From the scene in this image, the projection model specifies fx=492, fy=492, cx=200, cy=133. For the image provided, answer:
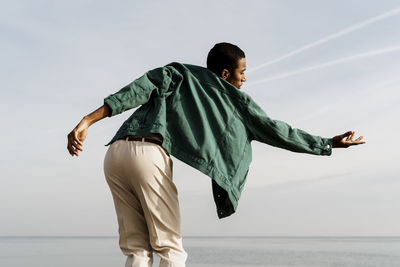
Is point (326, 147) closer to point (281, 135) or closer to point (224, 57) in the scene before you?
point (281, 135)

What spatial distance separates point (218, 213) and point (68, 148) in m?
0.99

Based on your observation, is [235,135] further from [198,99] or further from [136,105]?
[136,105]

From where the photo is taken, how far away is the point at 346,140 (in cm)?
327

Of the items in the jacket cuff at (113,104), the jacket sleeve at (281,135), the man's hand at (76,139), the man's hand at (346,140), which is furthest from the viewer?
the man's hand at (346,140)

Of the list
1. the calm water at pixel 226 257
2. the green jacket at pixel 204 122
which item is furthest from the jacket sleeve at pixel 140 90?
the calm water at pixel 226 257

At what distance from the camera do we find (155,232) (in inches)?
104

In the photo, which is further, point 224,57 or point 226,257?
point 226,257

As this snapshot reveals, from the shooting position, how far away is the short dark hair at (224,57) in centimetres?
305

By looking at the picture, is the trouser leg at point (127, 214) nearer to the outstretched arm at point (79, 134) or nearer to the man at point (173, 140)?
the man at point (173, 140)

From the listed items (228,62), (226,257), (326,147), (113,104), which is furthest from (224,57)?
(226,257)

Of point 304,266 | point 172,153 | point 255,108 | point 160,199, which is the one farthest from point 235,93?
point 304,266

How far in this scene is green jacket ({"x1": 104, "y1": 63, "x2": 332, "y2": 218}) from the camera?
8.92ft

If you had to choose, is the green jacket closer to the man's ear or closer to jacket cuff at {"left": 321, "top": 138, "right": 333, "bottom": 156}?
the man's ear

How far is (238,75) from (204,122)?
44 cm
